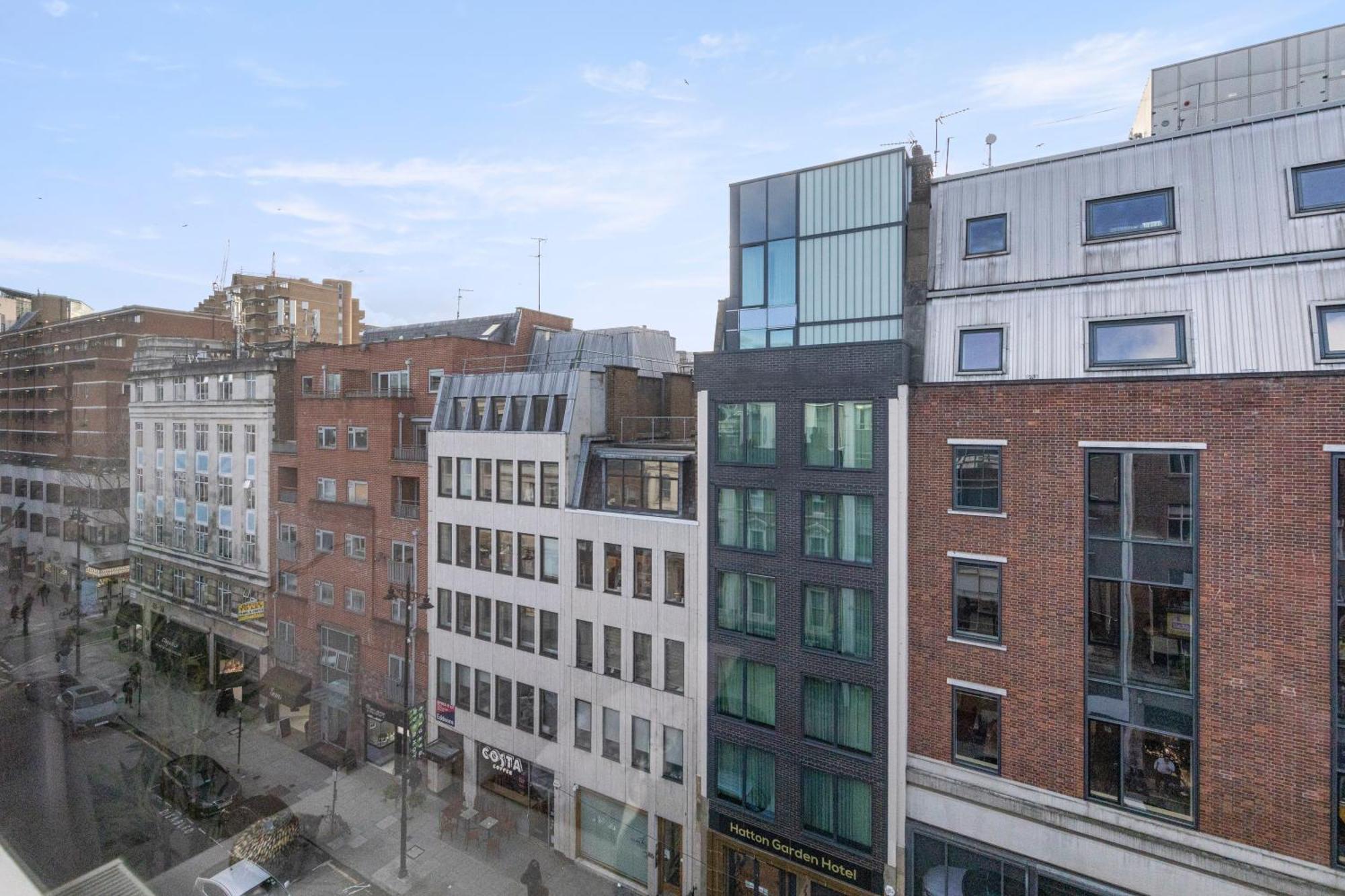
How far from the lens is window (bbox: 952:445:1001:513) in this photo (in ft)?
27.8

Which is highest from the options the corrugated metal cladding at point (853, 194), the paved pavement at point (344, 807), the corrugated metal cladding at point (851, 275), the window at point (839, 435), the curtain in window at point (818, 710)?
the corrugated metal cladding at point (853, 194)

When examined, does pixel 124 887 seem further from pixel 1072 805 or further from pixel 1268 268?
pixel 1268 268

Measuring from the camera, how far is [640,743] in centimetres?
1124

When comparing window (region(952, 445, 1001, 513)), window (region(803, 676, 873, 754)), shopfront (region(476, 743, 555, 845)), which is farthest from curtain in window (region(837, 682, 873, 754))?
shopfront (region(476, 743, 555, 845))

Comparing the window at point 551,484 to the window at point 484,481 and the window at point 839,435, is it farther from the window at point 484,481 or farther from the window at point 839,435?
the window at point 839,435

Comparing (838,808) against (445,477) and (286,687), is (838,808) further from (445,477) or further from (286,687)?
(286,687)

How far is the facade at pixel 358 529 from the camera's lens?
48.2 feet

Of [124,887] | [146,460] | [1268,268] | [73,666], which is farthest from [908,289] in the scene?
[146,460]

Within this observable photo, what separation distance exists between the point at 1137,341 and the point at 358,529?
15.2 metres

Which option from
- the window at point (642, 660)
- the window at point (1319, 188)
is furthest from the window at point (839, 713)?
the window at point (1319, 188)

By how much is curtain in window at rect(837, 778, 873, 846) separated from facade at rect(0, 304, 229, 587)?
34.3 ft

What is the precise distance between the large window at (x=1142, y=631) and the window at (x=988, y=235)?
9.85 ft

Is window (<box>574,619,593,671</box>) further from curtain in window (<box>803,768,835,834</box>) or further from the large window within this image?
the large window

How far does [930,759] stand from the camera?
891 cm
